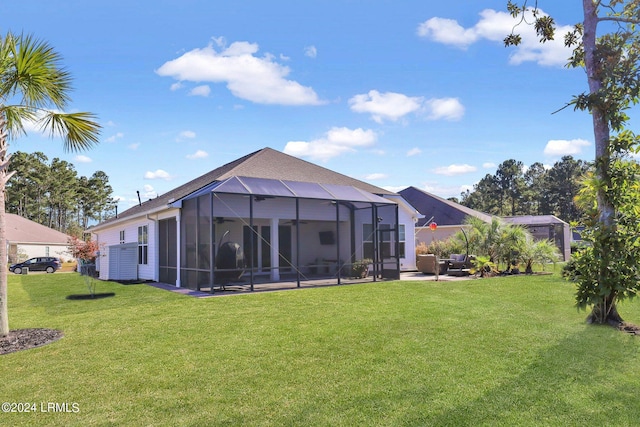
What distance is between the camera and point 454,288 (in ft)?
39.5

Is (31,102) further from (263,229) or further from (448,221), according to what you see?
(448,221)

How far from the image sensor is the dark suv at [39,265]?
27.3 meters

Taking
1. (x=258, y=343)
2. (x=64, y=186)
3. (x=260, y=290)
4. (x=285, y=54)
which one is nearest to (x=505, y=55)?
(x=285, y=54)

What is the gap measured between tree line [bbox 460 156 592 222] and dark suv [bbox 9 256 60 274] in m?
47.6

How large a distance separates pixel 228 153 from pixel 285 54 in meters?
8.28

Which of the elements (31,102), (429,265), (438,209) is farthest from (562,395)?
(438,209)

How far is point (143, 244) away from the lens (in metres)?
17.3

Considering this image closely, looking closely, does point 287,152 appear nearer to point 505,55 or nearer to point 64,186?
point 505,55

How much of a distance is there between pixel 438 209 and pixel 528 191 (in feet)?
109

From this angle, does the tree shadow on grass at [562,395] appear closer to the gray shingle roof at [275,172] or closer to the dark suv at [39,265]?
the gray shingle roof at [275,172]

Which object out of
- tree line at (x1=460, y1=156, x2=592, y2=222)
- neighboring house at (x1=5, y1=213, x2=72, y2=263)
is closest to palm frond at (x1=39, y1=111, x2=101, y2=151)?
neighboring house at (x1=5, y1=213, x2=72, y2=263)

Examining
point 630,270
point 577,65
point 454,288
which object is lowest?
point 454,288

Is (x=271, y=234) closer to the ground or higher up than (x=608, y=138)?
closer to the ground

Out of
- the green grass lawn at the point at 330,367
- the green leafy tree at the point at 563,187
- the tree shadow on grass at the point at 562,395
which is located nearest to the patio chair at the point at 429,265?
the green grass lawn at the point at 330,367
